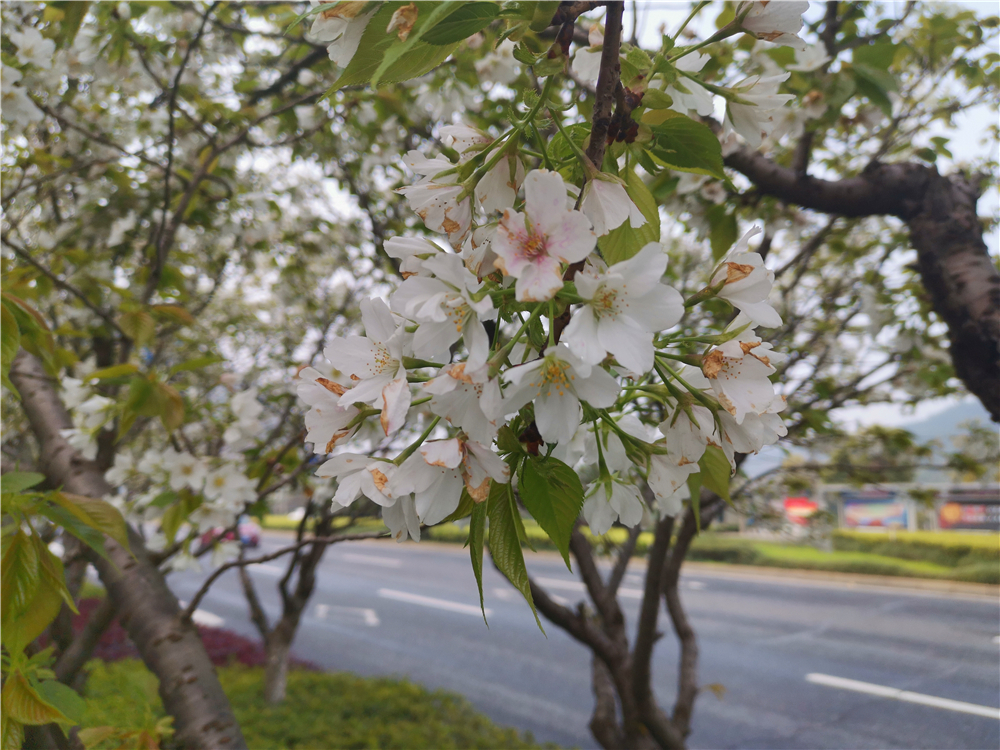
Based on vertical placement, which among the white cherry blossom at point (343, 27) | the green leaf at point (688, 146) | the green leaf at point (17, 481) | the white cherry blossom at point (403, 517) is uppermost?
the white cherry blossom at point (343, 27)

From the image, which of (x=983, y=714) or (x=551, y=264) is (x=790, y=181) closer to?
(x=551, y=264)

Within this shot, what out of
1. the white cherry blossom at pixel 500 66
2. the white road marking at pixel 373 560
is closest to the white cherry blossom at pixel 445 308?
the white cherry blossom at pixel 500 66

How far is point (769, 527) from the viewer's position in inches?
170

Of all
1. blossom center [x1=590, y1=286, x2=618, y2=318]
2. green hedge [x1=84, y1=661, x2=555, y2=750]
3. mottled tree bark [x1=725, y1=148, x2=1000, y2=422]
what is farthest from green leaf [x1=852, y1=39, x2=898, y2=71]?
green hedge [x1=84, y1=661, x2=555, y2=750]

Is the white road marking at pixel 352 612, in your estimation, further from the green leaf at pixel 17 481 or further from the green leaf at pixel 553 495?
the green leaf at pixel 553 495

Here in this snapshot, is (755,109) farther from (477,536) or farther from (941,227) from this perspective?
(941,227)

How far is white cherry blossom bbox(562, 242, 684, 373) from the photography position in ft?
1.67

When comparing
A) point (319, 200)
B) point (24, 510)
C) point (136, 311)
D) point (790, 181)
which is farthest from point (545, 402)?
point (319, 200)

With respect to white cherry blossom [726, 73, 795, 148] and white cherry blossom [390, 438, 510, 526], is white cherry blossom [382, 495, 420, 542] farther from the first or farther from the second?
white cherry blossom [726, 73, 795, 148]

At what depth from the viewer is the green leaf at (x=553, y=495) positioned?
594 millimetres

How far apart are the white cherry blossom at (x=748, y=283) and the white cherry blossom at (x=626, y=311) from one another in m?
0.14

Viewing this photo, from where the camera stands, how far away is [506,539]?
600 millimetres

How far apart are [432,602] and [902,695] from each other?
26.0 ft

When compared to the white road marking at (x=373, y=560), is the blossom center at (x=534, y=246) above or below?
above
